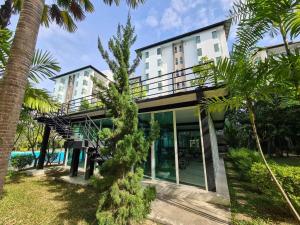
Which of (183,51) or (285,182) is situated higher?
(183,51)

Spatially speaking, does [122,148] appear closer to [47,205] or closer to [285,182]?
[47,205]

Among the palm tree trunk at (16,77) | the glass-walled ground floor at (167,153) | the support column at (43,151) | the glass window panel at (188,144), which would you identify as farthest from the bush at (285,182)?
the support column at (43,151)

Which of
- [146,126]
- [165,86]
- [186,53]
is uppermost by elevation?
[186,53]

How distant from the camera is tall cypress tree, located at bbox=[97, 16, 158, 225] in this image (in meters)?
3.45

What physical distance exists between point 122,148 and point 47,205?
364cm

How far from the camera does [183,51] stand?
30281 millimetres

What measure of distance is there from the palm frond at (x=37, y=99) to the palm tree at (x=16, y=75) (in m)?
1.99

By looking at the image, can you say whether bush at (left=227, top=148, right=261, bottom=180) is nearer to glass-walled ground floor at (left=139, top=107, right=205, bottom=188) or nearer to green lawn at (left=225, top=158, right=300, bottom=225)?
green lawn at (left=225, top=158, right=300, bottom=225)

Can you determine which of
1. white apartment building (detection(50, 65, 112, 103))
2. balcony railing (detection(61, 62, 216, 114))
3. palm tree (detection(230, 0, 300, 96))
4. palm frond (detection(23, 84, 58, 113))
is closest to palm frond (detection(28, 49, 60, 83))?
palm frond (detection(23, 84, 58, 113))

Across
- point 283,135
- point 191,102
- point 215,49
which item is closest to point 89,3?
point 191,102

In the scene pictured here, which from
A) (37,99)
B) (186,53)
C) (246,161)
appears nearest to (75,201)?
(37,99)

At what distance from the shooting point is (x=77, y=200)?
17.5 ft

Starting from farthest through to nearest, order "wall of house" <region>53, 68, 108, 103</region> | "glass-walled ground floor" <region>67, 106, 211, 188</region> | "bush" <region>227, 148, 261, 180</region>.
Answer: "wall of house" <region>53, 68, 108, 103</region>, "glass-walled ground floor" <region>67, 106, 211, 188</region>, "bush" <region>227, 148, 261, 180</region>

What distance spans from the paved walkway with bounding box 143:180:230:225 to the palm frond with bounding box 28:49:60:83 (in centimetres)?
520
